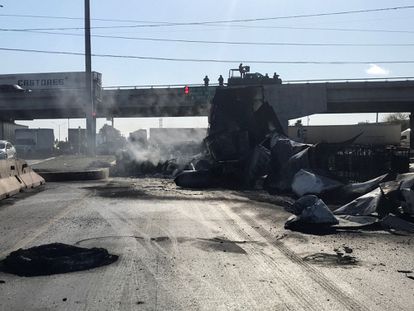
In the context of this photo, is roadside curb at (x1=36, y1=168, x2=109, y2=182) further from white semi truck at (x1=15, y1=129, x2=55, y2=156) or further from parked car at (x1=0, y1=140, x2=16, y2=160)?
white semi truck at (x1=15, y1=129, x2=55, y2=156)

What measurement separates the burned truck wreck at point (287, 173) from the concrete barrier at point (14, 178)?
4842mm

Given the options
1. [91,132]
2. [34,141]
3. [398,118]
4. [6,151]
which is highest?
[398,118]

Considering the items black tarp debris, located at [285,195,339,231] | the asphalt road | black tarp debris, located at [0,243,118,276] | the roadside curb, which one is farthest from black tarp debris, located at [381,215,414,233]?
the roadside curb

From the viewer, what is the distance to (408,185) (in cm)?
1012

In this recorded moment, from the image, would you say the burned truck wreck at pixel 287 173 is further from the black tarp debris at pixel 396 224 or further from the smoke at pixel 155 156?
the smoke at pixel 155 156

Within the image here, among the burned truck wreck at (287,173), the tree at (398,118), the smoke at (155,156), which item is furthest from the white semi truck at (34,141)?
the tree at (398,118)

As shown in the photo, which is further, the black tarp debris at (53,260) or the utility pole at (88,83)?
the utility pole at (88,83)

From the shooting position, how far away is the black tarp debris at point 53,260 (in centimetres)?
592

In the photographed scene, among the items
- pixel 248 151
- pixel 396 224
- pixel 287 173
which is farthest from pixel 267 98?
pixel 396 224

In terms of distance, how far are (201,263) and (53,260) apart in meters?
1.83

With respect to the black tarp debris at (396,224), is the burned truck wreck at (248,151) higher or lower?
higher

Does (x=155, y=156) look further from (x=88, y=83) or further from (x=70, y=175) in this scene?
(x=88, y=83)

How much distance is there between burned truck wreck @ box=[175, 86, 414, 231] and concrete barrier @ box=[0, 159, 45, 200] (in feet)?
15.9

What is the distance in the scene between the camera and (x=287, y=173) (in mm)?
15320
